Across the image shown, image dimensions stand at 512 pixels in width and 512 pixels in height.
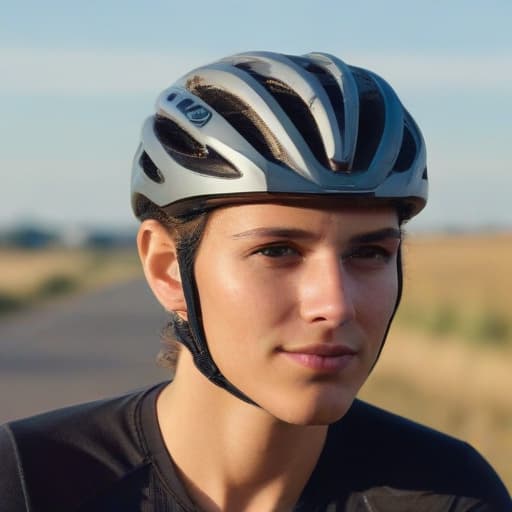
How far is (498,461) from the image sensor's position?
10.2 metres

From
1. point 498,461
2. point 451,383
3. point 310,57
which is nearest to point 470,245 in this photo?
point 451,383

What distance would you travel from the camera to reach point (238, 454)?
3.51 metres

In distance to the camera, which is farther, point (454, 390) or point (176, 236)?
point (454, 390)

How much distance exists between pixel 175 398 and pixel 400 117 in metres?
0.89

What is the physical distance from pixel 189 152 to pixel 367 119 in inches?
17.2

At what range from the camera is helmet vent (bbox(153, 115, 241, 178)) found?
3346 millimetres

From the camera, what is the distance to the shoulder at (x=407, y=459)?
3.54 meters

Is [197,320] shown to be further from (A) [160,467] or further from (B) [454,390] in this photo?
(B) [454,390]

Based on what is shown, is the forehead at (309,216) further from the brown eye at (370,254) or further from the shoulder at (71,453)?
the shoulder at (71,453)

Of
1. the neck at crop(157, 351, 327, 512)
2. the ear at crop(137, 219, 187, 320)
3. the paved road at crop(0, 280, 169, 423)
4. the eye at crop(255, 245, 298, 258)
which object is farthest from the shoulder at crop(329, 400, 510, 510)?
the paved road at crop(0, 280, 169, 423)

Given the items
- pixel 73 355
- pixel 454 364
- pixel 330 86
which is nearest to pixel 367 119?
→ pixel 330 86

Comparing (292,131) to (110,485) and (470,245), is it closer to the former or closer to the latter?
(110,485)

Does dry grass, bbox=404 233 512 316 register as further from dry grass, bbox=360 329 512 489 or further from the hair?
dry grass, bbox=360 329 512 489

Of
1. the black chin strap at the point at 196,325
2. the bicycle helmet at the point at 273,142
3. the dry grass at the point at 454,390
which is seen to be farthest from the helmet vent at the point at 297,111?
the dry grass at the point at 454,390
